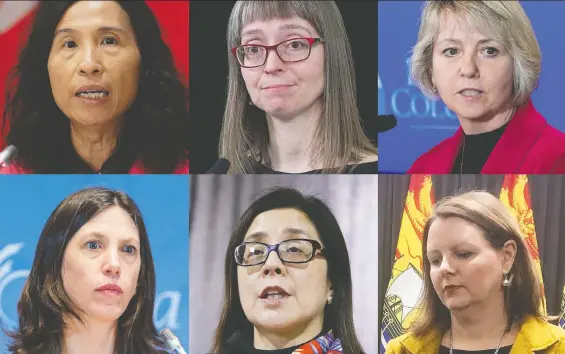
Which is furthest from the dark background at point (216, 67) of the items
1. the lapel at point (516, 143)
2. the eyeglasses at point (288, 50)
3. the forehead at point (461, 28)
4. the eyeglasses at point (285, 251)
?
the lapel at point (516, 143)

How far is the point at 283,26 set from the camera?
9.62 feet

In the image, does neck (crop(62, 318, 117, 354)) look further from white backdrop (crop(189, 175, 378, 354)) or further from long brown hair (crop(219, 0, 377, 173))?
long brown hair (crop(219, 0, 377, 173))

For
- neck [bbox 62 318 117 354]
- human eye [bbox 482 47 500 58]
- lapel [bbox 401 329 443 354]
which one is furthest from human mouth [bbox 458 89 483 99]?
neck [bbox 62 318 117 354]

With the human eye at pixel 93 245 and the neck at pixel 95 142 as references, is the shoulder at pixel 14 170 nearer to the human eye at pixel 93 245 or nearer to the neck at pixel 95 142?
the neck at pixel 95 142

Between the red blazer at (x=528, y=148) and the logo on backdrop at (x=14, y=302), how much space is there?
1.33 meters

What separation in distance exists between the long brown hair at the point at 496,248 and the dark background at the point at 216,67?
430mm

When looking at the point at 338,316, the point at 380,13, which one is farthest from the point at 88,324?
the point at 380,13

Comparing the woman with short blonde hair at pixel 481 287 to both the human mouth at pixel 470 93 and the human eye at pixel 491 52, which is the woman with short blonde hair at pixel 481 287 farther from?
the human eye at pixel 491 52

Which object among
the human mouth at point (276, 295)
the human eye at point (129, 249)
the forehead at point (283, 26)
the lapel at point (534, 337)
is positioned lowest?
the lapel at point (534, 337)

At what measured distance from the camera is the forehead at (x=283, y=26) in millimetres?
2936

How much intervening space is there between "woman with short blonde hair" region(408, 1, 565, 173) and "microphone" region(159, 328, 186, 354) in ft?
3.76

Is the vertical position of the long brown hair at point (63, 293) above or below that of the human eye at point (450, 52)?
below

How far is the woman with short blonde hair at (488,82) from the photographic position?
9.62 feet

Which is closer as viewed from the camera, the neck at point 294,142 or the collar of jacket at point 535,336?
the collar of jacket at point 535,336
